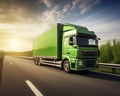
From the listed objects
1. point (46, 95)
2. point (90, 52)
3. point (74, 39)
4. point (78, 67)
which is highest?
point (74, 39)

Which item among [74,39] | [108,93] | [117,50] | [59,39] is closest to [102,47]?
[117,50]

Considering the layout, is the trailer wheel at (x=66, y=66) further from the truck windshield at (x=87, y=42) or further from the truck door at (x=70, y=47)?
the truck windshield at (x=87, y=42)

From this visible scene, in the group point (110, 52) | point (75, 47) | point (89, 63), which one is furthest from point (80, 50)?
point (110, 52)

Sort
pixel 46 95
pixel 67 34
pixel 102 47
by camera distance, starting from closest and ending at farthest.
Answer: pixel 46 95 → pixel 67 34 → pixel 102 47

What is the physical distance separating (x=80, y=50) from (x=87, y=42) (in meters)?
1.02

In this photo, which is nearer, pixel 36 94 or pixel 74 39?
pixel 36 94

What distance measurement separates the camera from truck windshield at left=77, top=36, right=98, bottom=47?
12.3 m

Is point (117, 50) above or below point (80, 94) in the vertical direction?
above

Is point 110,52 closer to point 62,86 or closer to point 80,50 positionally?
point 80,50

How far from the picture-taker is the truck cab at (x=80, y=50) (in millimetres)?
12078

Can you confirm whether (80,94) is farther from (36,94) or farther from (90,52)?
(90,52)

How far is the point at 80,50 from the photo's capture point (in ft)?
39.5

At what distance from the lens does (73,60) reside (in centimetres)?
1238

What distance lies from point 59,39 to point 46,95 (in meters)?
8.94
